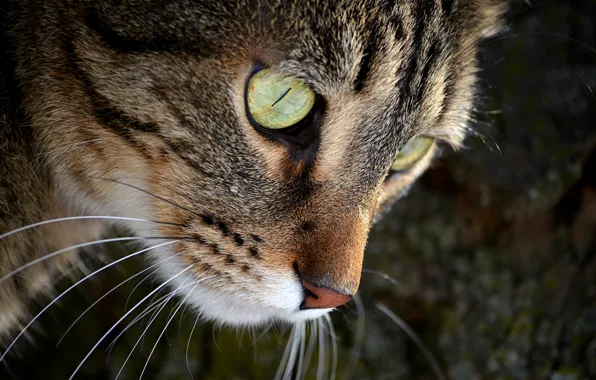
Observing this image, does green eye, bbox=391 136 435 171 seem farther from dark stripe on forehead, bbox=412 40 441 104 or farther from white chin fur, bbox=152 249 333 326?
white chin fur, bbox=152 249 333 326

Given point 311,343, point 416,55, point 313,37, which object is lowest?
point 311,343

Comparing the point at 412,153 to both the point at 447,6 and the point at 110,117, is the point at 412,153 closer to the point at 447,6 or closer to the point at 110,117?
the point at 447,6

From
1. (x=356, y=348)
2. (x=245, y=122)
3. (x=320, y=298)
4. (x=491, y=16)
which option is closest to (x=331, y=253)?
(x=320, y=298)

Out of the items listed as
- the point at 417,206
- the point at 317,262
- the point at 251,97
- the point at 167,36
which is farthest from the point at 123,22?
the point at 417,206

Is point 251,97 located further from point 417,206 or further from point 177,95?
point 417,206

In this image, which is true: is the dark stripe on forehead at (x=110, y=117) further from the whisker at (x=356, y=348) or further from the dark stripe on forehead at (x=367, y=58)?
the whisker at (x=356, y=348)

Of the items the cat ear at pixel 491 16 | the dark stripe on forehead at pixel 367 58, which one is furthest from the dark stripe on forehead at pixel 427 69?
the cat ear at pixel 491 16

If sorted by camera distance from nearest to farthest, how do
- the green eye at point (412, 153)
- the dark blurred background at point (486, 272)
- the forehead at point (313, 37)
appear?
the forehead at point (313, 37) → the green eye at point (412, 153) → the dark blurred background at point (486, 272)
